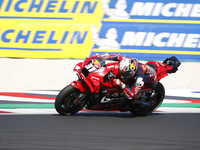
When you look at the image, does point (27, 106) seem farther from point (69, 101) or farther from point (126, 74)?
point (126, 74)

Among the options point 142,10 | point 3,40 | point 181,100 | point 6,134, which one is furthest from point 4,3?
point 6,134

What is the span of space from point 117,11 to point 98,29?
A: 867mm

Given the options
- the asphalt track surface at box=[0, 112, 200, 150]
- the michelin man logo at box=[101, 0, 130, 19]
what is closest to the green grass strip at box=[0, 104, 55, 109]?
the asphalt track surface at box=[0, 112, 200, 150]

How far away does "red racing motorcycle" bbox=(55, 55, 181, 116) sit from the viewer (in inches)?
199

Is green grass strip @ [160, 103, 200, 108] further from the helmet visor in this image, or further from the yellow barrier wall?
the yellow barrier wall

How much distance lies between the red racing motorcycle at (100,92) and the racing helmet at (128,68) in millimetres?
153

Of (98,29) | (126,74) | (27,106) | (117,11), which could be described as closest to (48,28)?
(98,29)

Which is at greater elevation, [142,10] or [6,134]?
[142,10]

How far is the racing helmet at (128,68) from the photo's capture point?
5.05 metres

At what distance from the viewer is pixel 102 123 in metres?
5.02

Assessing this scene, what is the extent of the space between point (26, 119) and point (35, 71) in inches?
187

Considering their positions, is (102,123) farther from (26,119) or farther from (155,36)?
(155,36)

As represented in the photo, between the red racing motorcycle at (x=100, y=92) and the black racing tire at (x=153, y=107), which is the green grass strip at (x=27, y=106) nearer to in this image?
the red racing motorcycle at (x=100, y=92)

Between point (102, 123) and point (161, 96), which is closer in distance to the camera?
point (102, 123)
